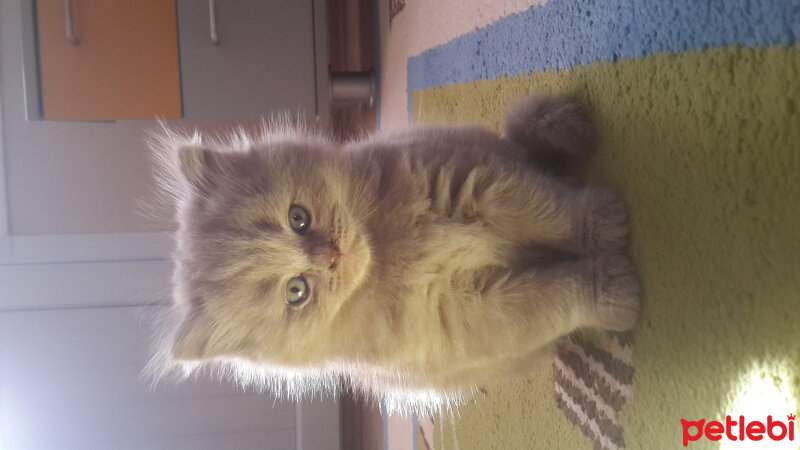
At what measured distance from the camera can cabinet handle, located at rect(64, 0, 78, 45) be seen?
2.05 metres

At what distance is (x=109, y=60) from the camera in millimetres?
2145

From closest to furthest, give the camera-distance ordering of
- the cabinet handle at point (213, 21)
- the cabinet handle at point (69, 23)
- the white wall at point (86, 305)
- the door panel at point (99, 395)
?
the cabinet handle at point (69, 23) → the cabinet handle at point (213, 21) → the white wall at point (86, 305) → the door panel at point (99, 395)

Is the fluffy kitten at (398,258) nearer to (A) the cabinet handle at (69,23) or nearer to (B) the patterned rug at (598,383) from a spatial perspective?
(B) the patterned rug at (598,383)

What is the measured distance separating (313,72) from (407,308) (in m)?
1.62

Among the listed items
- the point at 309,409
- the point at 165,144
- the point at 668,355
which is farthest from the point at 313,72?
the point at 668,355

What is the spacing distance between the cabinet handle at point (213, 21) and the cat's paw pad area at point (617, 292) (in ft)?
5.75

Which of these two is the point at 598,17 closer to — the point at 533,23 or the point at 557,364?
the point at 533,23

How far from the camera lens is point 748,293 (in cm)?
75

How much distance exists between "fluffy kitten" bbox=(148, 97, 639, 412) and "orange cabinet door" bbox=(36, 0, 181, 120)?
129 centimetres

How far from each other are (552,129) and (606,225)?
21 centimetres

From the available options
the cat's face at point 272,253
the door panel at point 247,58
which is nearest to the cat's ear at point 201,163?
the cat's face at point 272,253

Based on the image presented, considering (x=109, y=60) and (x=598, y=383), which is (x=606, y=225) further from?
(x=109, y=60)

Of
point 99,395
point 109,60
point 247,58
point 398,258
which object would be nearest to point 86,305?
point 99,395

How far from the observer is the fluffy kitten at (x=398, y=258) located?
37.5 inches
